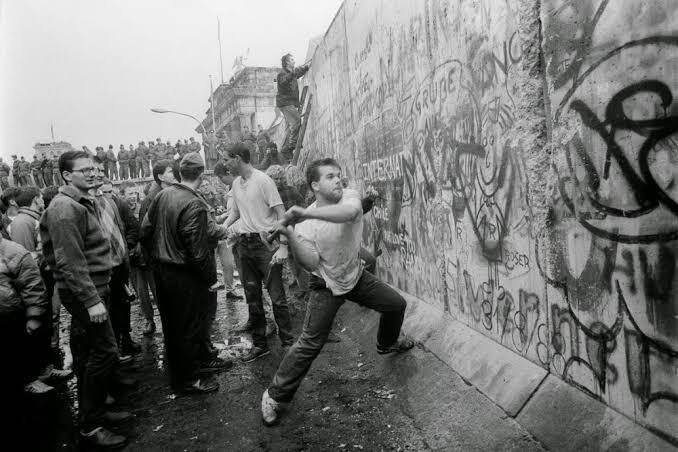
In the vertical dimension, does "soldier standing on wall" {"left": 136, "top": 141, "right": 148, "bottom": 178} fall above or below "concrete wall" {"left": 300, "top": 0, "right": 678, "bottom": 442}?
above

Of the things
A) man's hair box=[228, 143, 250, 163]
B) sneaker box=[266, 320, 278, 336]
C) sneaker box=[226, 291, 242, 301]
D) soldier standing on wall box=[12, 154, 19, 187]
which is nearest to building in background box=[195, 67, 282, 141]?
soldier standing on wall box=[12, 154, 19, 187]

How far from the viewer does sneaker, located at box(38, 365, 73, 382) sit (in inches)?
188

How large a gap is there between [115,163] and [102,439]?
31.4 metres

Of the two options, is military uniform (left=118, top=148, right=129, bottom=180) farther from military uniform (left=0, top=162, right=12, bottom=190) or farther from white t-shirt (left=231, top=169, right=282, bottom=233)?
white t-shirt (left=231, top=169, right=282, bottom=233)

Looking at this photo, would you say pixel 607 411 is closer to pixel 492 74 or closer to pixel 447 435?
pixel 447 435

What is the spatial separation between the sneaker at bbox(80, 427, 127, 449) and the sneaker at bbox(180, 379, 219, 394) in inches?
32.5

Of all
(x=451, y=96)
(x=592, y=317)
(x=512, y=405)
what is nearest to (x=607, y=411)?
(x=592, y=317)

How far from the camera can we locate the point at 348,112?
6324mm

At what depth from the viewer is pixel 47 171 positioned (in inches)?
1184

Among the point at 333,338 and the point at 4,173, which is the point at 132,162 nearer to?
the point at 4,173

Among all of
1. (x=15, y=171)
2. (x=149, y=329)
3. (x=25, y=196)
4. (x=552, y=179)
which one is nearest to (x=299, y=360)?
(x=552, y=179)

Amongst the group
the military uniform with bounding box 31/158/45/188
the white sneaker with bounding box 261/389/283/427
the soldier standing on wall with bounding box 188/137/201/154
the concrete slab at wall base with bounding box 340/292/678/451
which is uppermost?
the soldier standing on wall with bounding box 188/137/201/154

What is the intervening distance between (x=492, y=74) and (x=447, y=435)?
2301 millimetres

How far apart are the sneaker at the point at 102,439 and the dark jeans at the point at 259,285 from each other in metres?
1.77
